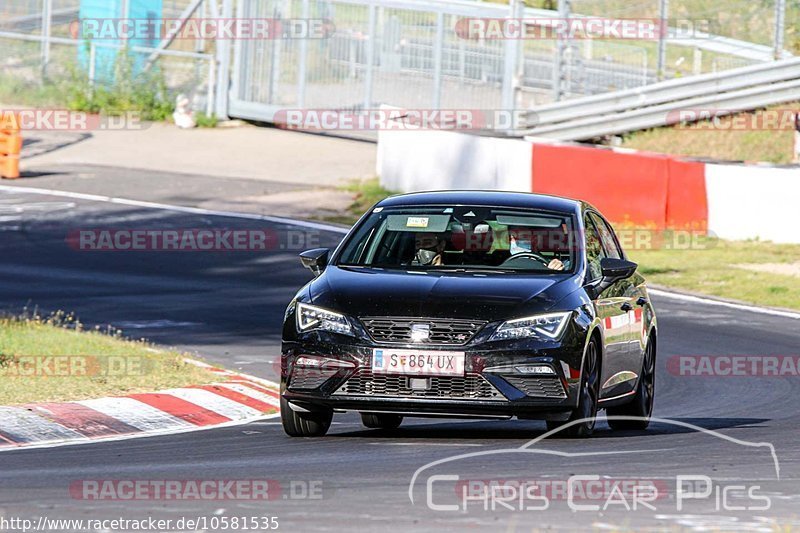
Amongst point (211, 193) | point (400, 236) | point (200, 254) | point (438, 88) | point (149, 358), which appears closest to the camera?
point (400, 236)

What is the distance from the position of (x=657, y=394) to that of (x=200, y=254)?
10.0 m

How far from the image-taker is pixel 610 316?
10.3 metres

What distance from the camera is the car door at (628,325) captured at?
423 inches

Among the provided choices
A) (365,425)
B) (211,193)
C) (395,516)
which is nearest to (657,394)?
(365,425)

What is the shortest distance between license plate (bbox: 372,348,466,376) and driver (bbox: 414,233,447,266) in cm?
119

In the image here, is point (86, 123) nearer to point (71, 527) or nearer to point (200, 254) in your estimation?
point (200, 254)

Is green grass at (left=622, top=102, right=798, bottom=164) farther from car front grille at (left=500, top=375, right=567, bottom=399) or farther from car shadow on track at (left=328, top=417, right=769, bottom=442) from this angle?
car front grille at (left=500, top=375, right=567, bottom=399)

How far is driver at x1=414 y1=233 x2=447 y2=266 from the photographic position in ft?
34.0

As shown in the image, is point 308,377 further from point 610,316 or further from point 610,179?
point 610,179

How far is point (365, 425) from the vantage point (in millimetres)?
10898
